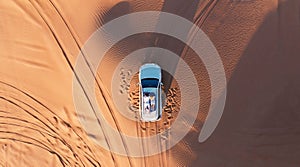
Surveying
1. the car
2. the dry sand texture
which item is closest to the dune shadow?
the dry sand texture

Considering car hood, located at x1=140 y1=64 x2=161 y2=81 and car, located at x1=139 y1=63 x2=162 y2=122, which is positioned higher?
car hood, located at x1=140 y1=64 x2=161 y2=81

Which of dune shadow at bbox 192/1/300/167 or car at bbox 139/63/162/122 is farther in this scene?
dune shadow at bbox 192/1/300/167

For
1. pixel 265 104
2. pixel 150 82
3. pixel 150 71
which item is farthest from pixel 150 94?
pixel 265 104

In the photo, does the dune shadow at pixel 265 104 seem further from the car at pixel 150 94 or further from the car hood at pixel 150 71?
the car hood at pixel 150 71


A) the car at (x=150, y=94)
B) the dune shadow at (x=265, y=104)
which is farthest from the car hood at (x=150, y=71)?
the dune shadow at (x=265, y=104)

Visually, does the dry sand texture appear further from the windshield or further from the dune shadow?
the windshield

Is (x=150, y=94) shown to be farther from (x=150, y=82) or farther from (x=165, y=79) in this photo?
(x=165, y=79)
